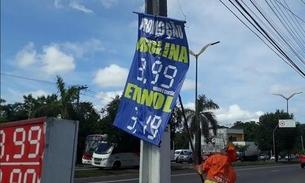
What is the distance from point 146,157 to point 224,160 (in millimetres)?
1231

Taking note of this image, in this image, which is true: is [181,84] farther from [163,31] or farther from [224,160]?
[224,160]

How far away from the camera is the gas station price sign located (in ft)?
10.9

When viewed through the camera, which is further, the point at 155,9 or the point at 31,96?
the point at 31,96

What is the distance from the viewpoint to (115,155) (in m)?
27.1

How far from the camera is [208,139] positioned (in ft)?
137

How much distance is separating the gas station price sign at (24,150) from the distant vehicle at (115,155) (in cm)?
2325

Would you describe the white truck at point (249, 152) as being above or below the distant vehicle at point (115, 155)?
above

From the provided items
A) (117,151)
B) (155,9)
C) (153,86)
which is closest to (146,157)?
(153,86)

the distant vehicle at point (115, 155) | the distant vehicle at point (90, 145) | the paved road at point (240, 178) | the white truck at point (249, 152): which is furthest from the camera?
the white truck at point (249, 152)

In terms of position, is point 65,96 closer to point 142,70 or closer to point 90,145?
point 90,145

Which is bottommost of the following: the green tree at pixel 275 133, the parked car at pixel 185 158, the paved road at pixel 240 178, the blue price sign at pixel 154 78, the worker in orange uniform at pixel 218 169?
the paved road at pixel 240 178

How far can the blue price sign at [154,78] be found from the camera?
5938 millimetres

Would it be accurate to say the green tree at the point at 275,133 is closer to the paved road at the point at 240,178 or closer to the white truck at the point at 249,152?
the white truck at the point at 249,152

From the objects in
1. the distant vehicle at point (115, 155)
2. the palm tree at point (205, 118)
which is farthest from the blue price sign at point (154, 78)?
the palm tree at point (205, 118)
